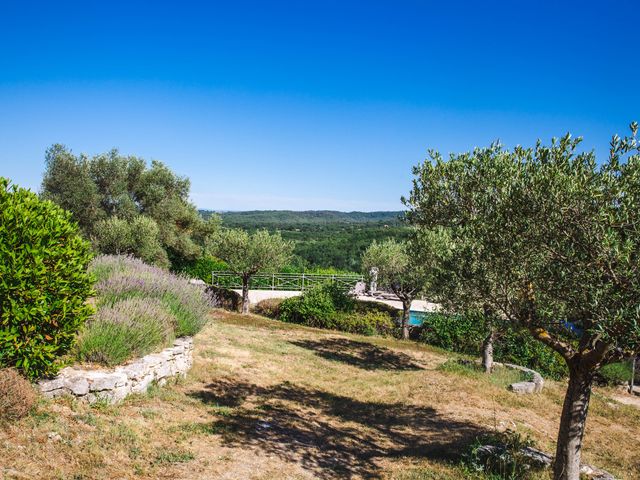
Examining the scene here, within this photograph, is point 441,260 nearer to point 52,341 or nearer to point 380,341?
point 52,341

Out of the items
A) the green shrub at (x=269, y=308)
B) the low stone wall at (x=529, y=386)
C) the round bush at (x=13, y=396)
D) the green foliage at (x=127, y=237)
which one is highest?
the green foliage at (x=127, y=237)

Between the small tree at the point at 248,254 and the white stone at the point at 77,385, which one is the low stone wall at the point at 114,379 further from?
the small tree at the point at 248,254

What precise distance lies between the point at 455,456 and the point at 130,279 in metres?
8.77

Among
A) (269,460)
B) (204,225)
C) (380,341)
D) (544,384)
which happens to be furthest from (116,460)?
(204,225)

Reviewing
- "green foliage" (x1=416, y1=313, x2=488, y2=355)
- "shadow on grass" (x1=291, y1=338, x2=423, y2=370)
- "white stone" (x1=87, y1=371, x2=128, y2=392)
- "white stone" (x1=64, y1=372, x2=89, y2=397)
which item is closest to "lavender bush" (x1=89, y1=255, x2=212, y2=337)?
"white stone" (x1=87, y1=371, x2=128, y2=392)

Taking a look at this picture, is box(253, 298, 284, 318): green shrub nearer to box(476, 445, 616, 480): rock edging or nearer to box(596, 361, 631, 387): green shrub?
box(596, 361, 631, 387): green shrub

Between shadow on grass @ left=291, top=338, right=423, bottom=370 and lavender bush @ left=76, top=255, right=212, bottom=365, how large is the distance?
5.93m

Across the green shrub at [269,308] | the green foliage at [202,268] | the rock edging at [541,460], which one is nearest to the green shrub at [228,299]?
the green shrub at [269,308]

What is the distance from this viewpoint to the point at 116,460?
6211 millimetres

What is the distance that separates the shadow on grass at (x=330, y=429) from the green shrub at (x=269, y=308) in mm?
13994

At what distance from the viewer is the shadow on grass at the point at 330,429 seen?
25.0 feet

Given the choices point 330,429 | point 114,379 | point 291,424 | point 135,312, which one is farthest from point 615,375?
point 114,379

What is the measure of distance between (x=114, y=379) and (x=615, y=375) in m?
18.2

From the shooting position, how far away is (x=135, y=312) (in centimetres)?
962
